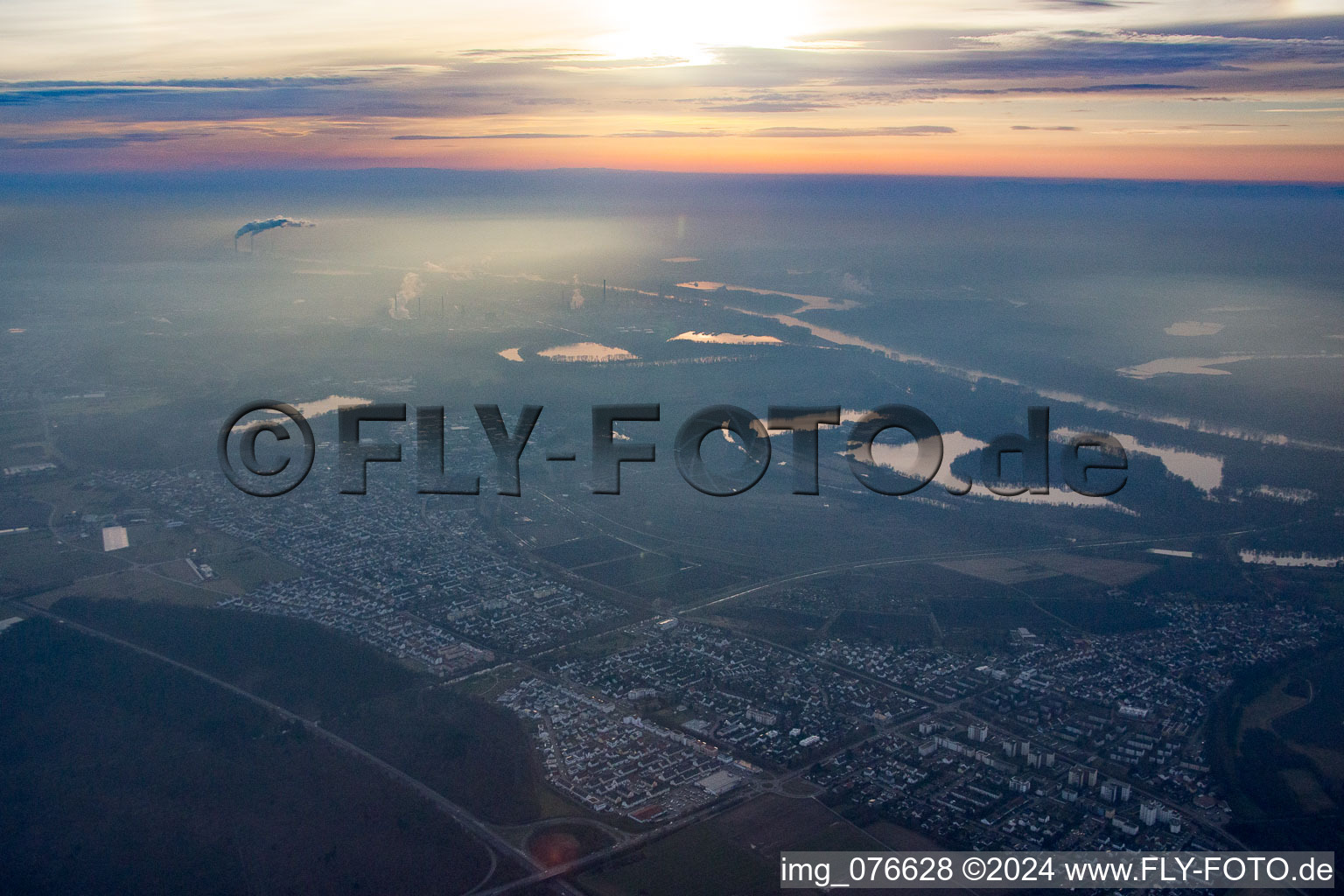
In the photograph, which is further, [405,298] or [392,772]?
[405,298]

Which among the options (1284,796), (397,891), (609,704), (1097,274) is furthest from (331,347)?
(1097,274)

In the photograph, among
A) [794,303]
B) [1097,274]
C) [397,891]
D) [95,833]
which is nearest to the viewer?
[397,891]

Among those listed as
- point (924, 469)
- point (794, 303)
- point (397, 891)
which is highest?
point (794, 303)

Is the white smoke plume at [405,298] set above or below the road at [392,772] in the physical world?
above

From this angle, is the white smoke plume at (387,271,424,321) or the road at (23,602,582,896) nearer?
the road at (23,602,582,896)

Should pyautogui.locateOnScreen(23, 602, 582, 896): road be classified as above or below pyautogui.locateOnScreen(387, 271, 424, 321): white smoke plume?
below

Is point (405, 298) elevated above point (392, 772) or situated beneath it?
elevated above

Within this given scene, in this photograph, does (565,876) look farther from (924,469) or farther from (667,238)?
(667,238)

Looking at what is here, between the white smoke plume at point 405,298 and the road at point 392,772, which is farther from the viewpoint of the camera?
the white smoke plume at point 405,298
